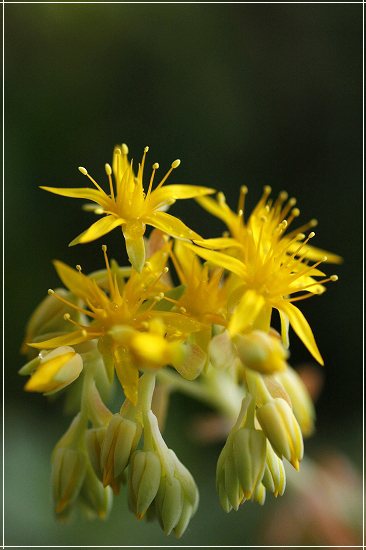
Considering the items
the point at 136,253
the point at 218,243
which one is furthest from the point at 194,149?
the point at 136,253

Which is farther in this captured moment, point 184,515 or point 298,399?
point 298,399

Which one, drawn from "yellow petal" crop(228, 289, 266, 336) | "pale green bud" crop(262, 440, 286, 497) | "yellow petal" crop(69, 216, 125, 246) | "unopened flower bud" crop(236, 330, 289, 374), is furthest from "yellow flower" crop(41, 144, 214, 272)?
"pale green bud" crop(262, 440, 286, 497)

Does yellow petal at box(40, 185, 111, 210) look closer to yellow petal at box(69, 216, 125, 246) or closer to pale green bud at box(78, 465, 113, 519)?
yellow petal at box(69, 216, 125, 246)

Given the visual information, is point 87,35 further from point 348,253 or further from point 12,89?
point 348,253

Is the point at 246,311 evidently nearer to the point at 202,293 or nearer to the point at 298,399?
the point at 202,293

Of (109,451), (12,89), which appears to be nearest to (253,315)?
(109,451)

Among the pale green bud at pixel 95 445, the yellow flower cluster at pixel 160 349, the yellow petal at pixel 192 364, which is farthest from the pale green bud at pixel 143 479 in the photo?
the yellow petal at pixel 192 364

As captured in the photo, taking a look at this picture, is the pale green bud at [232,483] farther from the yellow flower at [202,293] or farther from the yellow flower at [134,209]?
the yellow flower at [134,209]
